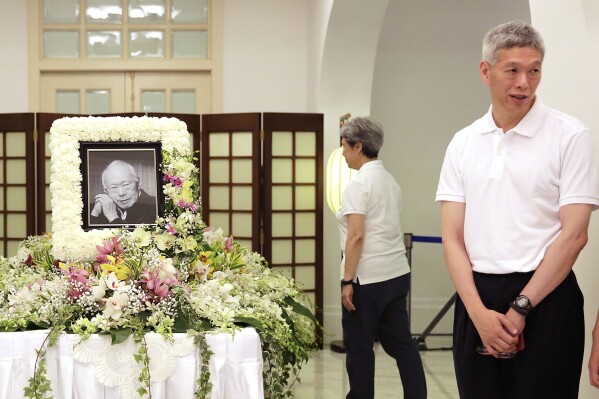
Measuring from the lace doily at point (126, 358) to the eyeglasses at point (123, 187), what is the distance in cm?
64

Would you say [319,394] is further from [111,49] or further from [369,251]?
[111,49]

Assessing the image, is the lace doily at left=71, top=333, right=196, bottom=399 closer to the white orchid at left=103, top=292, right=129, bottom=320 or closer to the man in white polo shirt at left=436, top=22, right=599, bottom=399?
the white orchid at left=103, top=292, right=129, bottom=320

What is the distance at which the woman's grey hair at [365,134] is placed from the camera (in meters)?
3.80

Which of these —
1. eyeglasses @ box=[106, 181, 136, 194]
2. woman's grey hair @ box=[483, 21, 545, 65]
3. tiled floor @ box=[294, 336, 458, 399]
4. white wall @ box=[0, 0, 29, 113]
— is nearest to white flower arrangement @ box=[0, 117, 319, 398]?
eyeglasses @ box=[106, 181, 136, 194]

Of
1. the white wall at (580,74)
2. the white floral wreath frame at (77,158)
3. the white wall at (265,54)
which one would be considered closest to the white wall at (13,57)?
the white wall at (265,54)

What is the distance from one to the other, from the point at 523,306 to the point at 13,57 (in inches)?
254

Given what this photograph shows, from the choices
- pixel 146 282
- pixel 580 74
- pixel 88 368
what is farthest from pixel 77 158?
pixel 580 74

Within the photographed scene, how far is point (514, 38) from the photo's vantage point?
2020 millimetres

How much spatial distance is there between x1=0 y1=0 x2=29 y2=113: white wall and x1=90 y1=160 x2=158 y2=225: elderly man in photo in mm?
4880

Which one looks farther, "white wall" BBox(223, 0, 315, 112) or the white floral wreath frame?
"white wall" BBox(223, 0, 315, 112)

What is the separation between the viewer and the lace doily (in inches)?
96.9

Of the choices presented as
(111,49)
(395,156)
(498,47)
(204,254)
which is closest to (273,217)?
(395,156)

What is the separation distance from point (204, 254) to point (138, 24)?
16.1 feet

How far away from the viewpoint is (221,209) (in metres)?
6.41
